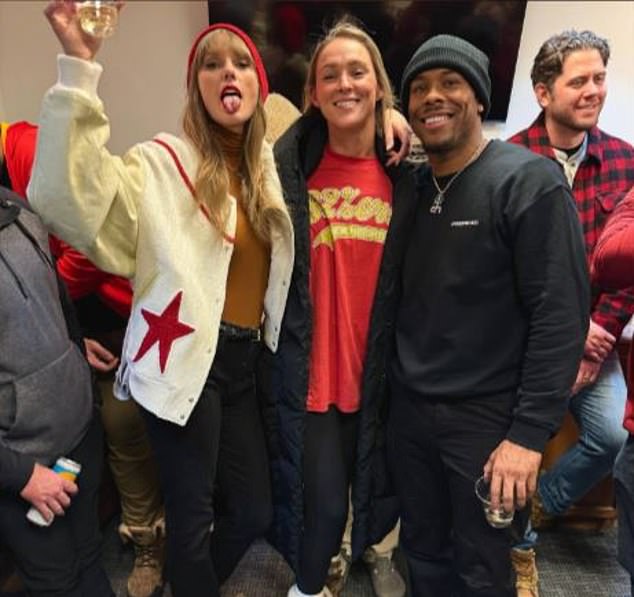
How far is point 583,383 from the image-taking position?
161cm

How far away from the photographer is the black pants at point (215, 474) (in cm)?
124

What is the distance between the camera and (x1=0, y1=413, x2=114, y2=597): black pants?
44.6 inches

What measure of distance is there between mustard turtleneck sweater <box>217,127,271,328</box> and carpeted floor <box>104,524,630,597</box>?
0.92 metres

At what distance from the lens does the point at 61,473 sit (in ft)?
3.75

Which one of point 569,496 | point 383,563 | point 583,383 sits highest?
point 583,383

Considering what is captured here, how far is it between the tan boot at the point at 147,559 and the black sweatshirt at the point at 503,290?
40.4 inches

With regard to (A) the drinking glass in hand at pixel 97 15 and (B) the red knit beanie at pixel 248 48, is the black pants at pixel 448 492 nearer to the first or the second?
(B) the red knit beanie at pixel 248 48

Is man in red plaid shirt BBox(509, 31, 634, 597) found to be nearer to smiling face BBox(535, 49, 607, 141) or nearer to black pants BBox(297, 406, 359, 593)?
smiling face BBox(535, 49, 607, 141)

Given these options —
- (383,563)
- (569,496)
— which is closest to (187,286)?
(383,563)

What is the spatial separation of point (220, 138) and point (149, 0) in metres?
1.29

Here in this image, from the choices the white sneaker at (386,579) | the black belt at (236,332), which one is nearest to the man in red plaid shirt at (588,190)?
the white sneaker at (386,579)

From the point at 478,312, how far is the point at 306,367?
42cm

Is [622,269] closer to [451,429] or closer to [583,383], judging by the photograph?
[451,429]

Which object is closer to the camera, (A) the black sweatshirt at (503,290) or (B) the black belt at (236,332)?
(A) the black sweatshirt at (503,290)
